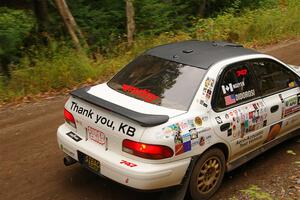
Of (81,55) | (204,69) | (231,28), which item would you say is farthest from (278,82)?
(231,28)

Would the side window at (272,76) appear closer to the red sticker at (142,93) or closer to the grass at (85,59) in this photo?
the red sticker at (142,93)

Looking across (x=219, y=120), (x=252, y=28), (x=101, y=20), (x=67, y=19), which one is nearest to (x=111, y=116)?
(x=219, y=120)

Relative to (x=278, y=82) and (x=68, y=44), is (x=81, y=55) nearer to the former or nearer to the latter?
(x=68, y=44)

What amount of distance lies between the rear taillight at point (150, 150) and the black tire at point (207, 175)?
0.53 m

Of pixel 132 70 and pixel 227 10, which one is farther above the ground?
pixel 132 70

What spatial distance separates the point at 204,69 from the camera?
5.14 m

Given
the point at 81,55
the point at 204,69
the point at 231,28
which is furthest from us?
the point at 231,28

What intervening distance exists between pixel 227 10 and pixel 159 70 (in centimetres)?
1501

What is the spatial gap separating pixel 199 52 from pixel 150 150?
1.74m

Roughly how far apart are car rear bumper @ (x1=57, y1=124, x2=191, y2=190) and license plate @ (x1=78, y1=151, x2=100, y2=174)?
0.05 metres

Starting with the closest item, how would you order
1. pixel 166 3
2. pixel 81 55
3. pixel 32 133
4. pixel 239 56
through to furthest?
pixel 239 56
pixel 32 133
pixel 81 55
pixel 166 3

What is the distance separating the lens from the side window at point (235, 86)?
16.7ft

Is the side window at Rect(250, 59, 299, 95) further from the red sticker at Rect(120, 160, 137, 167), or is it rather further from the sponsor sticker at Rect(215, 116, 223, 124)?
the red sticker at Rect(120, 160, 137, 167)

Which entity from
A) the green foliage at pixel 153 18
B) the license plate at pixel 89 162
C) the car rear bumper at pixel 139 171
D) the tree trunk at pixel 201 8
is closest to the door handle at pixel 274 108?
the car rear bumper at pixel 139 171
